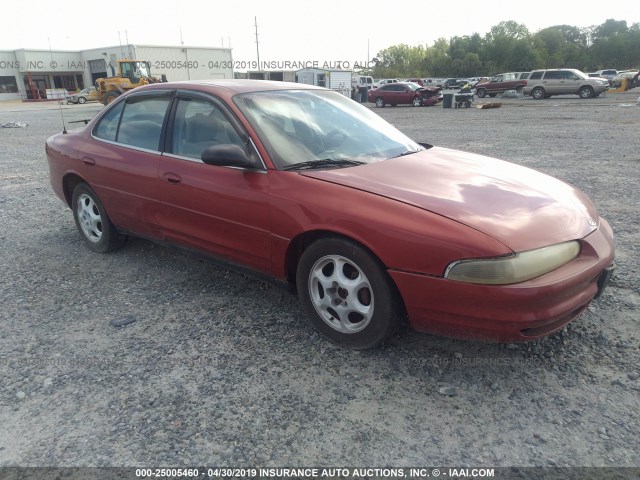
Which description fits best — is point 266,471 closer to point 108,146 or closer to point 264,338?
point 264,338

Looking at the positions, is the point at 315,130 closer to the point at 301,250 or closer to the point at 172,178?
the point at 301,250

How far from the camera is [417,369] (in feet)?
9.24

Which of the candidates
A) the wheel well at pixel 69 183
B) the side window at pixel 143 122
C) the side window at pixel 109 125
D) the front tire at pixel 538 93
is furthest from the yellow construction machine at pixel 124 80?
the side window at pixel 143 122

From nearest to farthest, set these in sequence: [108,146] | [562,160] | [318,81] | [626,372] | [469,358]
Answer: [626,372] → [469,358] → [108,146] → [562,160] → [318,81]

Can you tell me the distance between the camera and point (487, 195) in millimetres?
2861

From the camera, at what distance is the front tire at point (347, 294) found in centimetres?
271

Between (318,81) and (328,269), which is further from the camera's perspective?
(318,81)

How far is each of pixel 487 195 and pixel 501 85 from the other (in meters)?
35.8

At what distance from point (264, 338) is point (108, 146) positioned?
2354 millimetres

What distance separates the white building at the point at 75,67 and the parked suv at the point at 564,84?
116 ft

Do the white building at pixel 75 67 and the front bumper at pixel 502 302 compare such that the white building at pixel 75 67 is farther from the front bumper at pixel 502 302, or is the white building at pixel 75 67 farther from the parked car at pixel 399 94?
the front bumper at pixel 502 302

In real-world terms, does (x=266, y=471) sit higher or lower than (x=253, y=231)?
lower

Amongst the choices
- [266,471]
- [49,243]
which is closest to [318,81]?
[49,243]

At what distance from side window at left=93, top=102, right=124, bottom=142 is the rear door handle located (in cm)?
97
